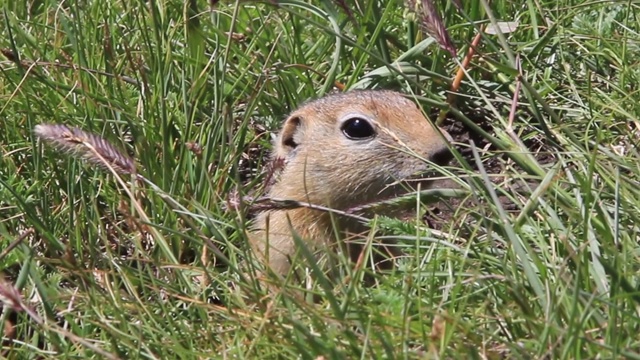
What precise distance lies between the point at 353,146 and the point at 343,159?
0.07 m

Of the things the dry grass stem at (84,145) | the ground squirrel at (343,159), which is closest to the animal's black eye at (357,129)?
the ground squirrel at (343,159)

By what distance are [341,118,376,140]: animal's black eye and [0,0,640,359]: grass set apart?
0.74ft

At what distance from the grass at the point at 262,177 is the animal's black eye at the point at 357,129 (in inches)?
8.8

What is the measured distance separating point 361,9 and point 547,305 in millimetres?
2604

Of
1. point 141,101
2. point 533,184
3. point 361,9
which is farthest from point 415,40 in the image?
Result: point 141,101

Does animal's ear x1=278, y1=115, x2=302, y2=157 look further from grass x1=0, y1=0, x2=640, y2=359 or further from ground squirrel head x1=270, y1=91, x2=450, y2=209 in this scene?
grass x1=0, y1=0, x2=640, y2=359

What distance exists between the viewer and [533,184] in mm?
4672

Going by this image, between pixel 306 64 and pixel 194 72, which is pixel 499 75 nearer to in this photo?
pixel 306 64

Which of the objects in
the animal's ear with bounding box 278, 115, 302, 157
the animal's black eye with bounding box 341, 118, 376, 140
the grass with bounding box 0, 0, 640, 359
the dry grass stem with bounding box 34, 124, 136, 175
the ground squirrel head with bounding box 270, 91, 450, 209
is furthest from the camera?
the animal's ear with bounding box 278, 115, 302, 157

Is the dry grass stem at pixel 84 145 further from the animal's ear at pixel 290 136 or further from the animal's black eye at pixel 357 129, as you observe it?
the animal's ear at pixel 290 136

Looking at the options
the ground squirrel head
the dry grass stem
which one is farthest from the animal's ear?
the dry grass stem

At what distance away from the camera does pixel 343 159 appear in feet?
15.3

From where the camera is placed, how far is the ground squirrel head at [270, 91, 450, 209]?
439cm

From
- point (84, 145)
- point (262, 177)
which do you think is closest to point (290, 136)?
point (262, 177)
